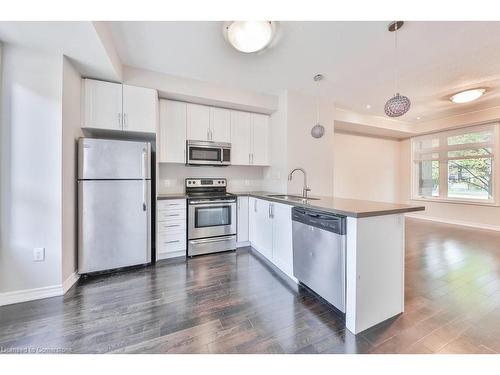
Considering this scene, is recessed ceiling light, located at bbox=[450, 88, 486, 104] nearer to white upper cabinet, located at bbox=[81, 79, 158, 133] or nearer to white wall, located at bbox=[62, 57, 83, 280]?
white upper cabinet, located at bbox=[81, 79, 158, 133]

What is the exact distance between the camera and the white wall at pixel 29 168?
74.6 inches

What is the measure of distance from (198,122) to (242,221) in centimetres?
180

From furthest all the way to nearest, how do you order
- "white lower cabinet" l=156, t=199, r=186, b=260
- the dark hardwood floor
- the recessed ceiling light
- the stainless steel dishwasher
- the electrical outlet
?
the recessed ceiling light < "white lower cabinet" l=156, t=199, r=186, b=260 < the electrical outlet < the stainless steel dishwasher < the dark hardwood floor

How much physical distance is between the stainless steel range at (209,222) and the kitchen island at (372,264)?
1861 millimetres

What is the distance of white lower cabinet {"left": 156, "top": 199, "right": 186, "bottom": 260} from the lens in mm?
2898

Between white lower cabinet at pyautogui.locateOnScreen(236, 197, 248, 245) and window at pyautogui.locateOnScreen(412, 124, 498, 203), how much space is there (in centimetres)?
565

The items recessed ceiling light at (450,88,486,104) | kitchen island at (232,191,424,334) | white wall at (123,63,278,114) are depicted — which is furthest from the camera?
recessed ceiling light at (450,88,486,104)

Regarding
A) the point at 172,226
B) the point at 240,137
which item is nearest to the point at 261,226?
the point at 172,226

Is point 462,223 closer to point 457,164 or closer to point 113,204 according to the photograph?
point 457,164

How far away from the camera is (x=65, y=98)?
2084 mm

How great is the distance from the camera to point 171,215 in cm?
297

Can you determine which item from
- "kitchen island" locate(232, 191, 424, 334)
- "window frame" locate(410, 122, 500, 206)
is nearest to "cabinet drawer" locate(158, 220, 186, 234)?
"kitchen island" locate(232, 191, 424, 334)

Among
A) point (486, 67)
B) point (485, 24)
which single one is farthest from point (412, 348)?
point (486, 67)

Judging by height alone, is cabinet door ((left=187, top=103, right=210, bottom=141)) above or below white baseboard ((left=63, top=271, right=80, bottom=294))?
above
